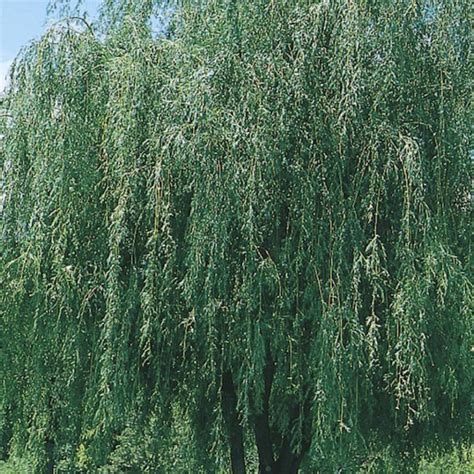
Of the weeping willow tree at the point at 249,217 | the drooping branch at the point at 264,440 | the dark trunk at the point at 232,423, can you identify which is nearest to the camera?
the weeping willow tree at the point at 249,217

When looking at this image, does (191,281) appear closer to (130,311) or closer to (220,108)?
(130,311)

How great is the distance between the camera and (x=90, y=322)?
17.2 ft

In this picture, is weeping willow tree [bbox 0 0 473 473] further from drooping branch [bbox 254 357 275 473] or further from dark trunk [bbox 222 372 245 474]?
drooping branch [bbox 254 357 275 473]

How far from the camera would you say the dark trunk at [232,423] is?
18.6 feet

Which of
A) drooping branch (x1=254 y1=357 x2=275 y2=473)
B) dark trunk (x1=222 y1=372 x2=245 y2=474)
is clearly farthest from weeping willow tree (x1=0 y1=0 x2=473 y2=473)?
drooping branch (x1=254 y1=357 x2=275 y2=473)

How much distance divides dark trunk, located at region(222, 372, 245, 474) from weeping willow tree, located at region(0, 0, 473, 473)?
191 millimetres

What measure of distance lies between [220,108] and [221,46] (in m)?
0.48

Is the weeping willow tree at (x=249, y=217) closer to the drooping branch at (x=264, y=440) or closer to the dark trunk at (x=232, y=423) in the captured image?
the dark trunk at (x=232, y=423)

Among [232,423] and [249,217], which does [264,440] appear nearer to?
[232,423]

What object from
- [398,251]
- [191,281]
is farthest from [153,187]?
[398,251]

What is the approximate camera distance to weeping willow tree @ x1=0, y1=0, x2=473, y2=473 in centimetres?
477

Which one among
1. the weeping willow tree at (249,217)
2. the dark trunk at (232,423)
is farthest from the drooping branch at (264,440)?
the weeping willow tree at (249,217)

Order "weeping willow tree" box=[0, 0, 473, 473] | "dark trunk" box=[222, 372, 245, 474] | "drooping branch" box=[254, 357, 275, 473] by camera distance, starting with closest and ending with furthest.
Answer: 1. "weeping willow tree" box=[0, 0, 473, 473]
2. "dark trunk" box=[222, 372, 245, 474]
3. "drooping branch" box=[254, 357, 275, 473]

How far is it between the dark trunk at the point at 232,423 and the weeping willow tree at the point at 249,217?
0.63 feet
